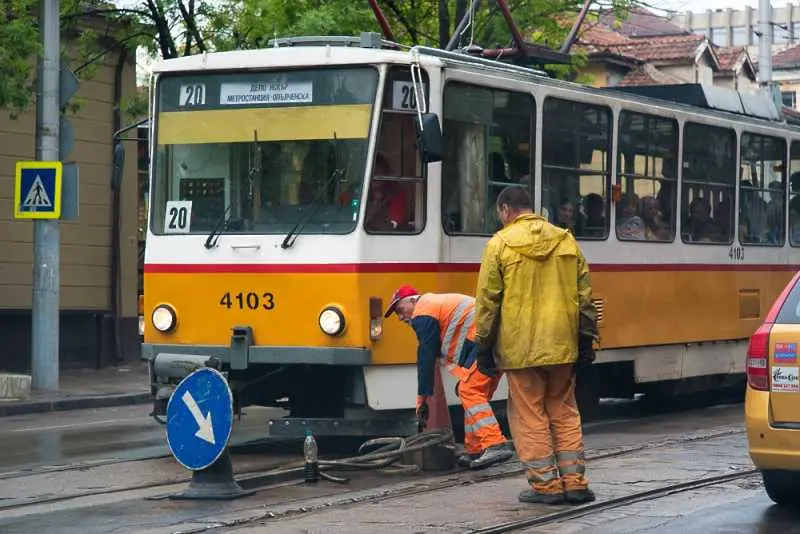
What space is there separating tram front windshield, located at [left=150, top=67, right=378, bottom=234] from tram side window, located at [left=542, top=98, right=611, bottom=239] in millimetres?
2265

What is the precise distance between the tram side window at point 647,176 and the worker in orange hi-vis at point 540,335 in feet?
18.7

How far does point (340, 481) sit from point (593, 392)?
5.07 metres

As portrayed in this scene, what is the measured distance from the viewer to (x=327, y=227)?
12.7 meters

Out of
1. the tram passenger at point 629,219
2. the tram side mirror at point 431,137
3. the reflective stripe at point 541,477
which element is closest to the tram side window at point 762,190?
the tram passenger at point 629,219

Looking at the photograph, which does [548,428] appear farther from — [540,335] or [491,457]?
[491,457]

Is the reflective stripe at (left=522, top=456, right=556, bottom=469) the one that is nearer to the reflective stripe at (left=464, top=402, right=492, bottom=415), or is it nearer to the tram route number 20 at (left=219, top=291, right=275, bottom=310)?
the reflective stripe at (left=464, top=402, right=492, bottom=415)

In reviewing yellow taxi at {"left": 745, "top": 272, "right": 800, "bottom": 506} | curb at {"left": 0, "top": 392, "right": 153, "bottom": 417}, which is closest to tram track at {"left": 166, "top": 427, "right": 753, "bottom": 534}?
yellow taxi at {"left": 745, "top": 272, "right": 800, "bottom": 506}

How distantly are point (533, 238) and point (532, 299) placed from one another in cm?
36

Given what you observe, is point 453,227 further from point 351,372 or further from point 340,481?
point 340,481

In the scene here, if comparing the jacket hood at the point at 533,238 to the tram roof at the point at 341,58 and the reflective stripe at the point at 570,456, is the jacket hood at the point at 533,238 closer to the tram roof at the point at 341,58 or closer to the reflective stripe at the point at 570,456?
the reflective stripe at the point at 570,456

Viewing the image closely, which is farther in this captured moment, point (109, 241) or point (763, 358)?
point (109, 241)

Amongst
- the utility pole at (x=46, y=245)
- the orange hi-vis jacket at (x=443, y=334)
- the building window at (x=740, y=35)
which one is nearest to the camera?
the orange hi-vis jacket at (x=443, y=334)

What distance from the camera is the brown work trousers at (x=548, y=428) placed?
9.76 m

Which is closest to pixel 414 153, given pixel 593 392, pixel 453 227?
pixel 453 227
